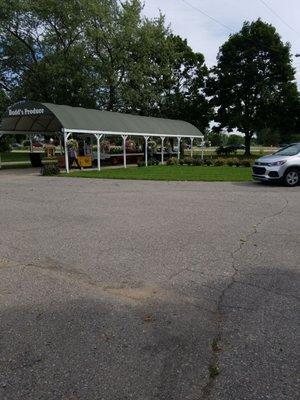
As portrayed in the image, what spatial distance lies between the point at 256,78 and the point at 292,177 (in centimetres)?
3216

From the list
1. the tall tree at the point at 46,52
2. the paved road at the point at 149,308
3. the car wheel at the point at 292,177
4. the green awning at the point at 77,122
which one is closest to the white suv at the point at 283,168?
the car wheel at the point at 292,177

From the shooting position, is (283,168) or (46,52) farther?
(46,52)

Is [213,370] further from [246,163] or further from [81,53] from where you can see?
[81,53]

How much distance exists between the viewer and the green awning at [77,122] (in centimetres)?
2476

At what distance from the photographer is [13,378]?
11.0 ft

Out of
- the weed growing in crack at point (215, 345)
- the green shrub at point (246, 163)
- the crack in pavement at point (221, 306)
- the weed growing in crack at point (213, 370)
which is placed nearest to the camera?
the crack in pavement at point (221, 306)

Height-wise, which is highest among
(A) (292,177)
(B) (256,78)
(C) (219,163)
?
(B) (256,78)

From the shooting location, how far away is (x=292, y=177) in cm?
1620

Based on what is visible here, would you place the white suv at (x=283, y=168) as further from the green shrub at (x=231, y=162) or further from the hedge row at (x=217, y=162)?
the green shrub at (x=231, y=162)

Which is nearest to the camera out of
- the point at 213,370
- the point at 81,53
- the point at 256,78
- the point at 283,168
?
the point at 213,370

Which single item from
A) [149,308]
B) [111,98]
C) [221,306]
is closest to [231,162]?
[111,98]

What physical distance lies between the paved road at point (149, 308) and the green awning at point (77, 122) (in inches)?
626

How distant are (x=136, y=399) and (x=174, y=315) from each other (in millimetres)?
1456

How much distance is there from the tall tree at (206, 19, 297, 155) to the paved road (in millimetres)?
38085
